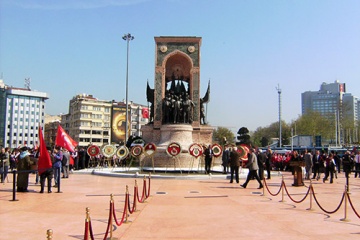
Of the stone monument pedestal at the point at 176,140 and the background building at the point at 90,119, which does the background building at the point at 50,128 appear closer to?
the background building at the point at 90,119

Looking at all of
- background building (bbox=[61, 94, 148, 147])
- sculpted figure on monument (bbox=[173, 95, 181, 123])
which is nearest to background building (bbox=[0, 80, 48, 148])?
background building (bbox=[61, 94, 148, 147])

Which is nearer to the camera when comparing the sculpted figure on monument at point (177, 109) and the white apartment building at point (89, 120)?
the sculpted figure on monument at point (177, 109)

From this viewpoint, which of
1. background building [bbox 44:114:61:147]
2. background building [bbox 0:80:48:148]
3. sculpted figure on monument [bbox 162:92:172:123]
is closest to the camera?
sculpted figure on monument [bbox 162:92:172:123]

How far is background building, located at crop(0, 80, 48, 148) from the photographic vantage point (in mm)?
117188

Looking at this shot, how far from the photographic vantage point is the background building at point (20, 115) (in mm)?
117188

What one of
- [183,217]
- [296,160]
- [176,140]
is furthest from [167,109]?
[183,217]

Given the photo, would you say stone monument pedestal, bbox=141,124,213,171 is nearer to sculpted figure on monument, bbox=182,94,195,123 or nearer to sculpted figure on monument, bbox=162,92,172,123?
sculpted figure on monument, bbox=182,94,195,123

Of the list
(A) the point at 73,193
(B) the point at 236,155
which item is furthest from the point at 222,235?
(B) the point at 236,155

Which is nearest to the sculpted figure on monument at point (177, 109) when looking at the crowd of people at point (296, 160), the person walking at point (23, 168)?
the crowd of people at point (296, 160)

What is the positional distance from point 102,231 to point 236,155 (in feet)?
37.2

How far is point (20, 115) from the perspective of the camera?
121 metres

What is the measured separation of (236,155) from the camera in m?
18.2

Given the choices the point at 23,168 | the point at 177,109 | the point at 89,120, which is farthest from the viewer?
the point at 89,120

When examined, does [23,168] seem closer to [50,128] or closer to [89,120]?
[89,120]
